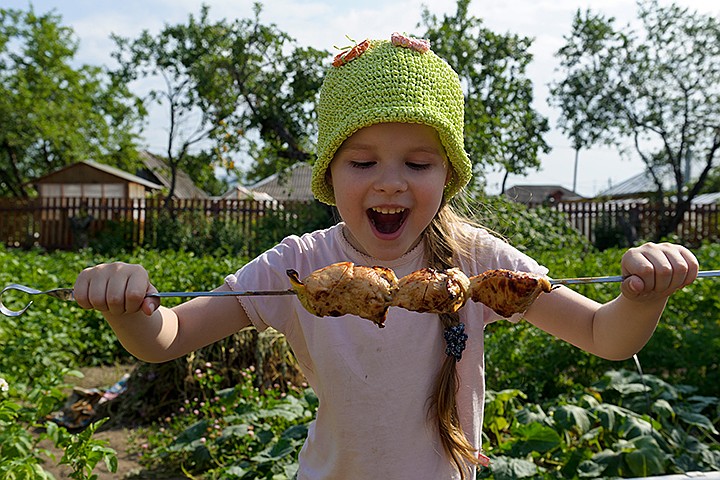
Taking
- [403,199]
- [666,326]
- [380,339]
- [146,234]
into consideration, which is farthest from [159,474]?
[146,234]

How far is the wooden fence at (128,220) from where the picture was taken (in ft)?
56.7

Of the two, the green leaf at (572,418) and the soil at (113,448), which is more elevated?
the green leaf at (572,418)

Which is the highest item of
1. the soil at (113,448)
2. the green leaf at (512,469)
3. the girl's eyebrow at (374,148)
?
the girl's eyebrow at (374,148)

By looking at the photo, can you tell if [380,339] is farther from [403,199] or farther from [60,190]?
[60,190]

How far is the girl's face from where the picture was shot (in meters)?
1.89

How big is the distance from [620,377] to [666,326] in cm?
93

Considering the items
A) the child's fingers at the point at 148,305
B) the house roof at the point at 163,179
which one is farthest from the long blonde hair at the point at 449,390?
the house roof at the point at 163,179

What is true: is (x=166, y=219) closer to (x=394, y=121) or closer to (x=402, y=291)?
(x=394, y=121)

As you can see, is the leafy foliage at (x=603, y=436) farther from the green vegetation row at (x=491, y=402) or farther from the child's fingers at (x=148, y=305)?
the child's fingers at (x=148, y=305)

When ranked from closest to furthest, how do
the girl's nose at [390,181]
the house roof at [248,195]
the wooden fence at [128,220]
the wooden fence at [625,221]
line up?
the girl's nose at [390,181]
the wooden fence at [128,220]
the wooden fence at [625,221]
the house roof at [248,195]

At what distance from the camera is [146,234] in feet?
60.8

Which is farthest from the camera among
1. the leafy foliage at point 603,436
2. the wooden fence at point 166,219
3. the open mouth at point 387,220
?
the wooden fence at point 166,219

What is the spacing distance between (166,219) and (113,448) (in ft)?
45.4

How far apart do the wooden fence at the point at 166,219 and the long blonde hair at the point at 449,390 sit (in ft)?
45.7
